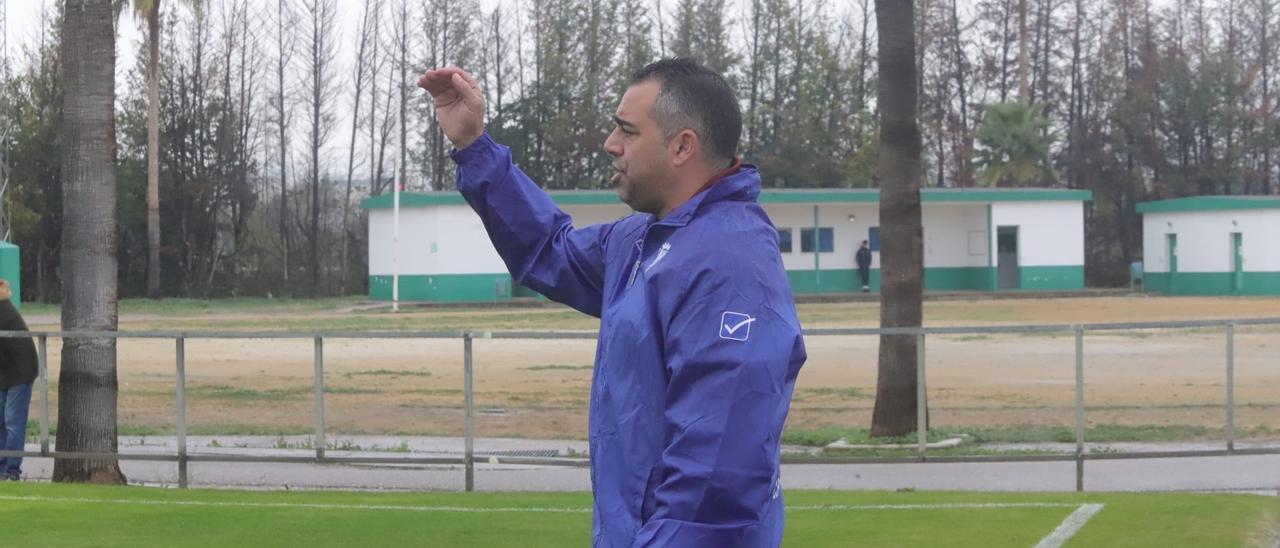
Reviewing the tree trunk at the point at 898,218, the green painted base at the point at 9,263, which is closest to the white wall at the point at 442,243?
the green painted base at the point at 9,263

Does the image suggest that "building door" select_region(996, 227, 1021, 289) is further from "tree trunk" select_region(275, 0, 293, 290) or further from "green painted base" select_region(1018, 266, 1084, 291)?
"tree trunk" select_region(275, 0, 293, 290)

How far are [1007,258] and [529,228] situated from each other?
55.4m

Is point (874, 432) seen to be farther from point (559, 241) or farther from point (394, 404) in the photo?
point (559, 241)

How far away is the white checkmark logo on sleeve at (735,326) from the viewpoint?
2691 millimetres

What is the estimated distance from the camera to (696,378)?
2697mm

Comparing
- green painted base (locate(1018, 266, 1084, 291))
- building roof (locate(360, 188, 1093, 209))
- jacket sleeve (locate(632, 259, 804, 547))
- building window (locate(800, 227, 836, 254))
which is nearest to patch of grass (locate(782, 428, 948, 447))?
jacket sleeve (locate(632, 259, 804, 547))

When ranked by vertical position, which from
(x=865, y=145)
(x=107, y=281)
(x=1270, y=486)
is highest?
(x=865, y=145)

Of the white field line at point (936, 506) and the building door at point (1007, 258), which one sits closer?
the white field line at point (936, 506)

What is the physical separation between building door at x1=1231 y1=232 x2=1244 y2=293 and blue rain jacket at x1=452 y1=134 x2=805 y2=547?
5507cm

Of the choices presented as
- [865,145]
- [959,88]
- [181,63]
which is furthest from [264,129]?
[959,88]

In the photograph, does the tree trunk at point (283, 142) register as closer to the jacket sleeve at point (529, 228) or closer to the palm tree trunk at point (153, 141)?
the palm tree trunk at point (153, 141)

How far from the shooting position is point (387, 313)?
44.5m

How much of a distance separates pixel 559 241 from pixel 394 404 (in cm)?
1519

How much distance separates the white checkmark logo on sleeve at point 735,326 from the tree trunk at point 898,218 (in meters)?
12.0
